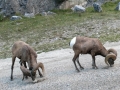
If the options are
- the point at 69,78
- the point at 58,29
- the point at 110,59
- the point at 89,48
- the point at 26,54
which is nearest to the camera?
the point at 69,78

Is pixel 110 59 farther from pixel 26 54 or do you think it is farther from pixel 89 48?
pixel 26 54

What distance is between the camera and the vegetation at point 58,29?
22500 millimetres

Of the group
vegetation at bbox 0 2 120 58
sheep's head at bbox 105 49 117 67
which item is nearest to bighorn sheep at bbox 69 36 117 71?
sheep's head at bbox 105 49 117 67

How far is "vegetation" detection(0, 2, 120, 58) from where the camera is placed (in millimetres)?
22500

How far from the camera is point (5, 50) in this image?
73.4 ft

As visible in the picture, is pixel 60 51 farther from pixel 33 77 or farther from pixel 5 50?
pixel 33 77

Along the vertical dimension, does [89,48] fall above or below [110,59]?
above

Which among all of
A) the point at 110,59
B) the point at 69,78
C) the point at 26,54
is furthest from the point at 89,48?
the point at 26,54

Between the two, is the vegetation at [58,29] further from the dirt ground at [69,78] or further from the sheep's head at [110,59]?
the sheep's head at [110,59]

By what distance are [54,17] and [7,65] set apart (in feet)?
42.5

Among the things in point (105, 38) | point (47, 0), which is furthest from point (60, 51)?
point (47, 0)

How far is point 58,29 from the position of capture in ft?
Result: 86.0

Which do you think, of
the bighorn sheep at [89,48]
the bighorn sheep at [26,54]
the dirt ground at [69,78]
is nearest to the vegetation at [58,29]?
the dirt ground at [69,78]

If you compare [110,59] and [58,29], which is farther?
[58,29]
